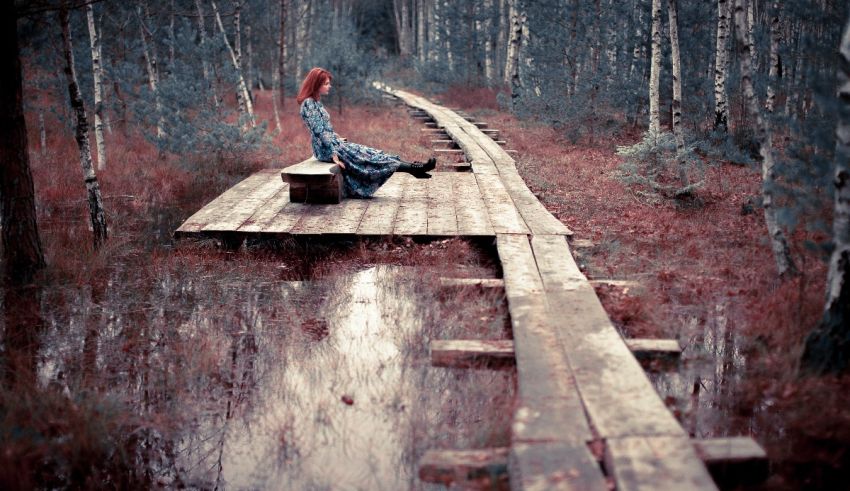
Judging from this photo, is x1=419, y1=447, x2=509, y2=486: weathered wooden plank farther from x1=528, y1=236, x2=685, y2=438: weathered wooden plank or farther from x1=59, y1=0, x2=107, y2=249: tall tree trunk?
x1=59, y1=0, x2=107, y2=249: tall tree trunk

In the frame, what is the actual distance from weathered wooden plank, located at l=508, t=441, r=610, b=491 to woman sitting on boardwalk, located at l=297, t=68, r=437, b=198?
549cm

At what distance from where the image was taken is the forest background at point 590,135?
395cm

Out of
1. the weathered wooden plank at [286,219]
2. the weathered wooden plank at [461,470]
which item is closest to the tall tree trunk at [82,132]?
the weathered wooden plank at [286,219]

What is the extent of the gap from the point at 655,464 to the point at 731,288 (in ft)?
9.65

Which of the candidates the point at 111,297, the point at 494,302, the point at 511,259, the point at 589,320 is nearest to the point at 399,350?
the point at 494,302

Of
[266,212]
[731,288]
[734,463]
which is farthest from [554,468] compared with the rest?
[266,212]

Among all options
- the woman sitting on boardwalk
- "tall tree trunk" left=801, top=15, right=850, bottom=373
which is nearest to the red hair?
the woman sitting on boardwalk

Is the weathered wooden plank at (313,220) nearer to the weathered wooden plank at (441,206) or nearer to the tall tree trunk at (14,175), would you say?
the weathered wooden plank at (441,206)

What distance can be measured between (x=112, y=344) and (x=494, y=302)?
8.07ft

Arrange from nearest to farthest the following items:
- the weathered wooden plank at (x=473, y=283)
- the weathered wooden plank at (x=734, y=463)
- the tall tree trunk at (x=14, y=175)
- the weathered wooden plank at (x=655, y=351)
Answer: the weathered wooden plank at (x=734, y=463) < the weathered wooden plank at (x=655, y=351) < the tall tree trunk at (x=14, y=175) < the weathered wooden plank at (x=473, y=283)

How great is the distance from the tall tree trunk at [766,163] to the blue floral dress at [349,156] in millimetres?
3945

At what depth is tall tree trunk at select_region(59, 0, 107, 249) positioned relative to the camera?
5816 mm

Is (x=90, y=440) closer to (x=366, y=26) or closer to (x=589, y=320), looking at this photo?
(x=589, y=320)

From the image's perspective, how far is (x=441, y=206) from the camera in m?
7.50
